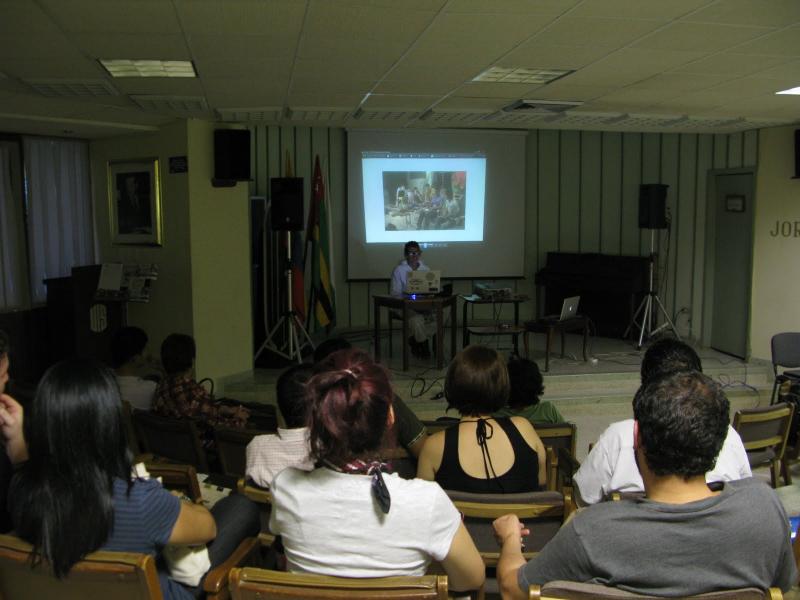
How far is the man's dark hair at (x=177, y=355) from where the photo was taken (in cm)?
396

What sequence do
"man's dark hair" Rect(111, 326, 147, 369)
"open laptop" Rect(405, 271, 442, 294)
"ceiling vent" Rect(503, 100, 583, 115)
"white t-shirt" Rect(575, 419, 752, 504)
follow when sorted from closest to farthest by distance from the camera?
1. "white t-shirt" Rect(575, 419, 752, 504)
2. "man's dark hair" Rect(111, 326, 147, 369)
3. "ceiling vent" Rect(503, 100, 583, 115)
4. "open laptop" Rect(405, 271, 442, 294)

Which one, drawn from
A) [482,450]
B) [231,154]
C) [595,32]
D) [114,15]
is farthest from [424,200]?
[482,450]

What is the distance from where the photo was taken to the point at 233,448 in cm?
321

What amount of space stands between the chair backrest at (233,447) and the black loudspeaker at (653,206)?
6530 mm

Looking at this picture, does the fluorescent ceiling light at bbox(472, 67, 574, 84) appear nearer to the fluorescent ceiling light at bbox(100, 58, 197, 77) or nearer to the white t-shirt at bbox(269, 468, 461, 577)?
the fluorescent ceiling light at bbox(100, 58, 197, 77)

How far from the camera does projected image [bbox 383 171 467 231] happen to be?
9.18 meters

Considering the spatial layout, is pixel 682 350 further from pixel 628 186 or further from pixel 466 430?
pixel 628 186

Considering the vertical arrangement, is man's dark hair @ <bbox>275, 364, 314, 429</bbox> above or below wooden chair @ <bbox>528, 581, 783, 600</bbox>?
above

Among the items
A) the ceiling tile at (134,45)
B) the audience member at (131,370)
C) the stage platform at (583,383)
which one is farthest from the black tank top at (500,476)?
the stage platform at (583,383)

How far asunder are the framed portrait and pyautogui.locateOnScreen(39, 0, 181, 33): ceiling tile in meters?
3.45

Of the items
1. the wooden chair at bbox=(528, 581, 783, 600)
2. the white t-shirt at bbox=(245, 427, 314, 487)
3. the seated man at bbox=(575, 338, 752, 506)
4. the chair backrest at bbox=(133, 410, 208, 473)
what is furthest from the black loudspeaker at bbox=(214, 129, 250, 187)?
the wooden chair at bbox=(528, 581, 783, 600)

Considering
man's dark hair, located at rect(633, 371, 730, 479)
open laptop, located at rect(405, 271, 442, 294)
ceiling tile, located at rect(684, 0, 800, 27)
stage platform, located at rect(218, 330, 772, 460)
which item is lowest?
stage platform, located at rect(218, 330, 772, 460)

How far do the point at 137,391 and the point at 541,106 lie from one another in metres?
4.12

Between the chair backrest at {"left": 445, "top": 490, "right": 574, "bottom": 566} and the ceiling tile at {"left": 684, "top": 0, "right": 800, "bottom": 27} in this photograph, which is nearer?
the chair backrest at {"left": 445, "top": 490, "right": 574, "bottom": 566}
